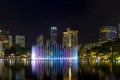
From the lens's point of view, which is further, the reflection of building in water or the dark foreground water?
the reflection of building in water

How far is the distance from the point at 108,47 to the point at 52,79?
329ft

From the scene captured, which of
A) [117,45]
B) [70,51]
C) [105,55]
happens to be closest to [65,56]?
[70,51]

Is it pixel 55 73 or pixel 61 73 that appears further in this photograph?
pixel 55 73

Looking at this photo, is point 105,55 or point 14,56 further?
point 14,56

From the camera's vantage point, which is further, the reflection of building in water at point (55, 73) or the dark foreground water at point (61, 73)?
the reflection of building in water at point (55, 73)

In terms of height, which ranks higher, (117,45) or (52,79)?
(117,45)

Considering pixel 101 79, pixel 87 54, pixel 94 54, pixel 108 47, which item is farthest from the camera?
pixel 87 54

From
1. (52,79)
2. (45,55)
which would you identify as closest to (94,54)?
(45,55)

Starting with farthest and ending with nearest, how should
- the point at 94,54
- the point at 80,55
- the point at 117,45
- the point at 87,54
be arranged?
the point at 80,55 < the point at 87,54 < the point at 94,54 < the point at 117,45

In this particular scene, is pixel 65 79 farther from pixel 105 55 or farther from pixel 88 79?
pixel 105 55

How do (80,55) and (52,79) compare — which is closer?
(52,79)

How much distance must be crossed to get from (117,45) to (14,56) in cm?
8559

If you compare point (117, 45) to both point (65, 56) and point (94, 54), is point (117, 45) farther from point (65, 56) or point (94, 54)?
point (65, 56)

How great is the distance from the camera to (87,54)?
182m
